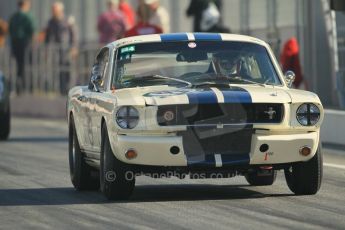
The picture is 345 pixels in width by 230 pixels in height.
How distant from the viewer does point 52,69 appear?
34.6 metres

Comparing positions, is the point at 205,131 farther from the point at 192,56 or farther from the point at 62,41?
the point at 62,41

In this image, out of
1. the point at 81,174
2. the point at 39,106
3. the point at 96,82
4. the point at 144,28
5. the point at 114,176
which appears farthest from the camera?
the point at 39,106

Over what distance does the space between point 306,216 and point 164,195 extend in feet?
7.87

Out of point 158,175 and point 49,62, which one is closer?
point 158,175

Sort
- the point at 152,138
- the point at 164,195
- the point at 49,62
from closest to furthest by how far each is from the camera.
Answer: the point at 152,138, the point at 164,195, the point at 49,62

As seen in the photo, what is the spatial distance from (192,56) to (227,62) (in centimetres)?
31

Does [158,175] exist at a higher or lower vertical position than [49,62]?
higher

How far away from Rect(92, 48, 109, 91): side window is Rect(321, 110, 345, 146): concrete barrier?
6.67 m

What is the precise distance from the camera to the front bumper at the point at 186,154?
12.1 meters

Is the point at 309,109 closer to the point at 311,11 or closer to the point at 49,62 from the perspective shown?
the point at 311,11

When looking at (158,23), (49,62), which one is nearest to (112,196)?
(158,23)

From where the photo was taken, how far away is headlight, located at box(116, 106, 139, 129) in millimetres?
12180

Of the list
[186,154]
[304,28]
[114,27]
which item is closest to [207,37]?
[186,154]

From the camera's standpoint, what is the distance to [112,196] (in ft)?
41.1
